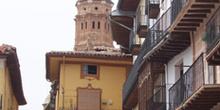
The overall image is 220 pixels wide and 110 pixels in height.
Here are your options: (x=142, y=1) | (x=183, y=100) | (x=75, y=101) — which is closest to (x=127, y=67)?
(x=75, y=101)

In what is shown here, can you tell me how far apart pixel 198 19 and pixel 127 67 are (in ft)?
82.2

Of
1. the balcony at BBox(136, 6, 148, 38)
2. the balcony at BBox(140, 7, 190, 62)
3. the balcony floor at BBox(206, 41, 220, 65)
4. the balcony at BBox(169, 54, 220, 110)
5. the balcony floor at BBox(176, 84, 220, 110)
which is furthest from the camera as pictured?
the balcony at BBox(136, 6, 148, 38)

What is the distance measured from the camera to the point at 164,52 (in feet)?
85.6

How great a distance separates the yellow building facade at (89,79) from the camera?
45594 mm

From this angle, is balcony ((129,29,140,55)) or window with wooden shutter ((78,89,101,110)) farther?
window with wooden shutter ((78,89,101,110))

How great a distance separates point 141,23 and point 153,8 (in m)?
4.76

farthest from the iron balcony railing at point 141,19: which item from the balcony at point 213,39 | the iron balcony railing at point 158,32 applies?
the balcony at point 213,39

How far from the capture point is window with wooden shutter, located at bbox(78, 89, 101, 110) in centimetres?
4553

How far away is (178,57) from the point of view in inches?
1014

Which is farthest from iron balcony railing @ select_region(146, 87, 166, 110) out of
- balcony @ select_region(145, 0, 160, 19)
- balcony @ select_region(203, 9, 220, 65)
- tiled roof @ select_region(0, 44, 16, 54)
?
tiled roof @ select_region(0, 44, 16, 54)

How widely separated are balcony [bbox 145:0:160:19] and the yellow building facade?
15810 millimetres

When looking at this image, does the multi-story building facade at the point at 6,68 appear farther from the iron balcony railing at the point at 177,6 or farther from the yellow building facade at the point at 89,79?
the iron balcony railing at the point at 177,6

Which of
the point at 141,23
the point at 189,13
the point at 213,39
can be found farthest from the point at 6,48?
the point at 213,39

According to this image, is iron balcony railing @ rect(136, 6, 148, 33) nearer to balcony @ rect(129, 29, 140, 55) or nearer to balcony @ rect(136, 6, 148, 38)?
balcony @ rect(136, 6, 148, 38)
